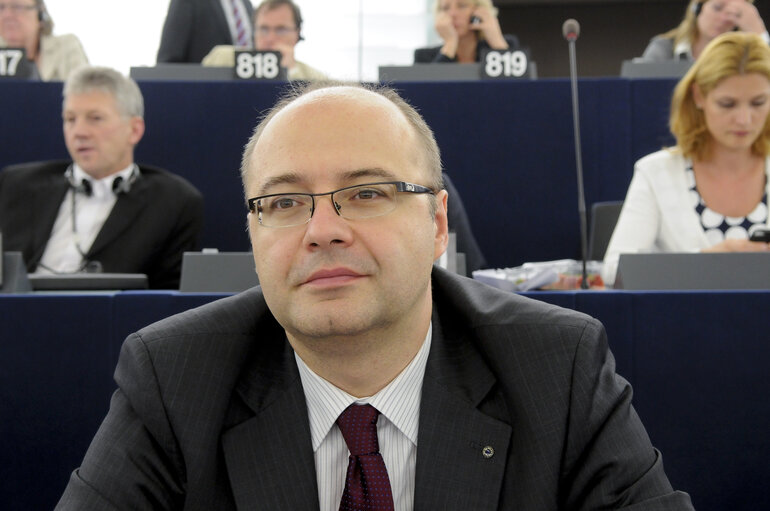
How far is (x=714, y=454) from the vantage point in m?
2.01

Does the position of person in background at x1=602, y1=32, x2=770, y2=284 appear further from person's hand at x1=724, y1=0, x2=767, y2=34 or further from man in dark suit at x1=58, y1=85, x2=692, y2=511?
man in dark suit at x1=58, y1=85, x2=692, y2=511

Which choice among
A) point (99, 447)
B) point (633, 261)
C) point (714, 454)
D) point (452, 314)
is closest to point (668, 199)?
point (633, 261)

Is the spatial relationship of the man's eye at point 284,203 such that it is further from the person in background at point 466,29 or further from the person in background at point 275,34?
the person in background at point 466,29

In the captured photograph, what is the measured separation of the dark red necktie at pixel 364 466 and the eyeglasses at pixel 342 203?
0.28 m

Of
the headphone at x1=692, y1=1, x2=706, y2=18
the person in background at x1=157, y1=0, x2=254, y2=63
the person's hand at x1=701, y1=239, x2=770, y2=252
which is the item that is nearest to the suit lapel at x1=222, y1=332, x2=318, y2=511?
the person's hand at x1=701, y1=239, x2=770, y2=252

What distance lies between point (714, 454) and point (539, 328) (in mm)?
851

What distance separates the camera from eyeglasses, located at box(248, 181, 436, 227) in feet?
4.17

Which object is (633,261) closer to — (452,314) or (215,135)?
(452,314)

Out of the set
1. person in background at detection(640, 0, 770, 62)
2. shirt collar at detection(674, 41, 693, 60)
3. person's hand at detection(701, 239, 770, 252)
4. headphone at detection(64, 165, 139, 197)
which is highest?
person in background at detection(640, 0, 770, 62)

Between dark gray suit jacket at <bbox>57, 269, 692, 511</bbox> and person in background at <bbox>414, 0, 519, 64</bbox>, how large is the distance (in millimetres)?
3709

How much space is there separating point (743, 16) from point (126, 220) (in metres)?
3.07

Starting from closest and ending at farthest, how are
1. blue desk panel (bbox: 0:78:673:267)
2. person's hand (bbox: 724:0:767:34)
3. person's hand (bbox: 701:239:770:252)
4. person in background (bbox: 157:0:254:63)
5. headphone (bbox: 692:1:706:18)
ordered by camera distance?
person's hand (bbox: 701:239:770:252) → blue desk panel (bbox: 0:78:673:267) → person's hand (bbox: 724:0:767:34) → headphone (bbox: 692:1:706:18) → person in background (bbox: 157:0:254:63)

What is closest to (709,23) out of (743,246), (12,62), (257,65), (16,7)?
(257,65)

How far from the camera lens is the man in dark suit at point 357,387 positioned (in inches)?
49.6
